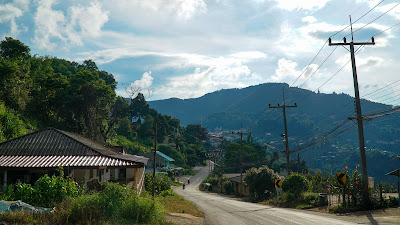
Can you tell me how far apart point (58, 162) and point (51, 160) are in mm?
851

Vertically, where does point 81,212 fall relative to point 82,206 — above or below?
below

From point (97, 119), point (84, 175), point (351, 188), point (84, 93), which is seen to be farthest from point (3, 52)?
point (351, 188)

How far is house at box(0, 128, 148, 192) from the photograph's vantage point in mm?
22734

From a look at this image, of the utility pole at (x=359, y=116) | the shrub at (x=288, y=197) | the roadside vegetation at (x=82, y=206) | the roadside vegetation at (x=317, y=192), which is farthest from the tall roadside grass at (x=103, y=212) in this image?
the shrub at (x=288, y=197)

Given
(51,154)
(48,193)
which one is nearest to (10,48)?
(51,154)

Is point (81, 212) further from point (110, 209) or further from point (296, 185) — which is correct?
point (296, 185)

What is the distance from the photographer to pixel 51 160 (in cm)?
2369

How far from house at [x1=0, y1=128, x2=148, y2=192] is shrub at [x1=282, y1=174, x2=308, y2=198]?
15944mm

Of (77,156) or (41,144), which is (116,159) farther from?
(41,144)

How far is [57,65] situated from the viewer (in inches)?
3482

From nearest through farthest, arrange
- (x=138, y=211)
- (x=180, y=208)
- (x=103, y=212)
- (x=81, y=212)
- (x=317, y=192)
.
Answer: (x=81, y=212) → (x=103, y=212) → (x=138, y=211) → (x=180, y=208) → (x=317, y=192)

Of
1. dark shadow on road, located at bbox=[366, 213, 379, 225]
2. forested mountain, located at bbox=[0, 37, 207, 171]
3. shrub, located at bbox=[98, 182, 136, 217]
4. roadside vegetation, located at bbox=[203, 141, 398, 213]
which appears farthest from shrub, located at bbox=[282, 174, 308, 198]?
forested mountain, located at bbox=[0, 37, 207, 171]

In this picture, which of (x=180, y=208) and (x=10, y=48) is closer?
(x=180, y=208)

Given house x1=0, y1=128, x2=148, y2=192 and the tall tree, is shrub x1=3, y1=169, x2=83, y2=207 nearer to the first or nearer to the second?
house x1=0, y1=128, x2=148, y2=192
